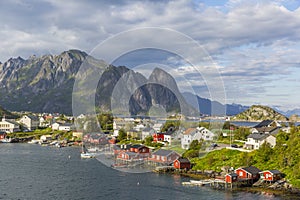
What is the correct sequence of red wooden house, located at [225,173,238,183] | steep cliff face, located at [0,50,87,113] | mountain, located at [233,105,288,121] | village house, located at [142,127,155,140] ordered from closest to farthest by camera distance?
red wooden house, located at [225,173,238,183]
village house, located at [142,127,155,140]
mountain, located at [233,105,288,121]
steep cliff face, located at [0,50,87,113]

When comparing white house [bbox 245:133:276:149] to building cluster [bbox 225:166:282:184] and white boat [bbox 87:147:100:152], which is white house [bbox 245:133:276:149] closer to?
building cluster [bbox 225:166:282:184]

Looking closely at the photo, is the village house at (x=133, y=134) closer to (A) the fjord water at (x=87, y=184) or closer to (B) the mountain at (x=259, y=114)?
(A) the fjord water at (x=87, y=184)

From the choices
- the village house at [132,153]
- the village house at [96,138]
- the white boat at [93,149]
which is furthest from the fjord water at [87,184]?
the village house at [96,138]

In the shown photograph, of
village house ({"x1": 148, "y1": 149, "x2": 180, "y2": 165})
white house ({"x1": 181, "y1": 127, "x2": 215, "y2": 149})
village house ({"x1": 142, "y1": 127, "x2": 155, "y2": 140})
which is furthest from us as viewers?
village house ({"x1": 142, "y1": 127, "x2": 155, "y2": 140})

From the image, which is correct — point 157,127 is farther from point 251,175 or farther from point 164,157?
point 251,175

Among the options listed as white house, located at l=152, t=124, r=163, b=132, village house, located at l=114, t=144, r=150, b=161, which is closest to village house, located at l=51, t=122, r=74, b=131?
white house, located at l=152, t=124, r=163, b=132

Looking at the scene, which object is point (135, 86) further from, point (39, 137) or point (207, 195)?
Result: point (39, 137)

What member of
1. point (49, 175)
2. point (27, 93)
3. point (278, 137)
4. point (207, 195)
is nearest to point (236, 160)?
point (278, 137)

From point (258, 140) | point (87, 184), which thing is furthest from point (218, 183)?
point (258, 140)
